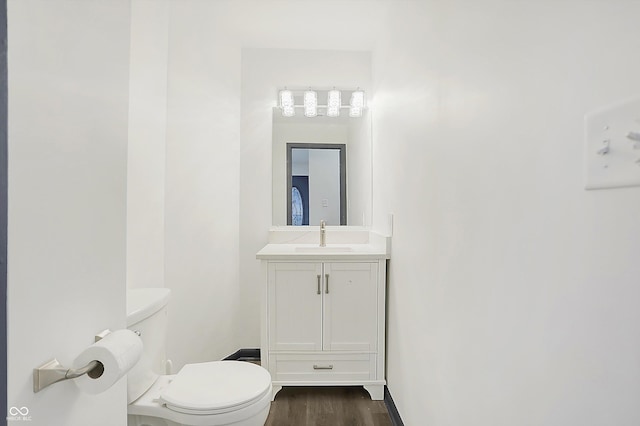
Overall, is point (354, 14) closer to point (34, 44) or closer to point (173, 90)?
point (173, 90)

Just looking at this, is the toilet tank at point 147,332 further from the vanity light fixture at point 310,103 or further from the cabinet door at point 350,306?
the vanity light fixture at point 310,103

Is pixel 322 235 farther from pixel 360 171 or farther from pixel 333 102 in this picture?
pixel 333 102

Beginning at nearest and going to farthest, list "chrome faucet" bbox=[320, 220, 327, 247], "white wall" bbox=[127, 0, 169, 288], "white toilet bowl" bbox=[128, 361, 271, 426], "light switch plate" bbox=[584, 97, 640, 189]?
"light switch plate" bbox=[584, 97, 640, 189] → "white toilet bowl" bbox=[128, 361, 271, 426] → "white wall" bbox=[127, 0, 169, 288] → "chrome faucet" bbox=[320, 220, 327, 247]

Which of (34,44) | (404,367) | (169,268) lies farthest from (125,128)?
(404,367)

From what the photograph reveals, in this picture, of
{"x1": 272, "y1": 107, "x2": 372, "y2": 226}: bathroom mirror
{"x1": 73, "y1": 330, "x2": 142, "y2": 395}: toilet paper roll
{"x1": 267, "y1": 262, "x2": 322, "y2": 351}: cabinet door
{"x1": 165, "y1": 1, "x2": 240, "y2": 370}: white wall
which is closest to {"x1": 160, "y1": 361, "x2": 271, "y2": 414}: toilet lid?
{"x1": 267, "y1": 262, "x2": 322, "y2": 351}: cabinet door

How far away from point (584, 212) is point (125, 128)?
93 centimetres

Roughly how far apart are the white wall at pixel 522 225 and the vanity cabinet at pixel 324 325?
0.65m

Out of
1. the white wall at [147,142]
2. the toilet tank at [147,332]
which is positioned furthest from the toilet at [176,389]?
the white wall at [147,142]

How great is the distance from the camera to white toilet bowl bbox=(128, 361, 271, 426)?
50.3 inches

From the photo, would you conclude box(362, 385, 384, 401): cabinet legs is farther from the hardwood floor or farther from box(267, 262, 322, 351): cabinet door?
box(267, 262, 322, 351): cabinet door

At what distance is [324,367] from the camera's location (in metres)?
2.13

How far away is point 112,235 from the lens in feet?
2.41

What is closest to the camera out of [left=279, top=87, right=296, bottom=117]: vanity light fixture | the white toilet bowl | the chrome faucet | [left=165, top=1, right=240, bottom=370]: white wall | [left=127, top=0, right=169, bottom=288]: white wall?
the white toilet bowl

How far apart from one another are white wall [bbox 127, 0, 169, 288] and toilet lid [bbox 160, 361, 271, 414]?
1.85 feet
